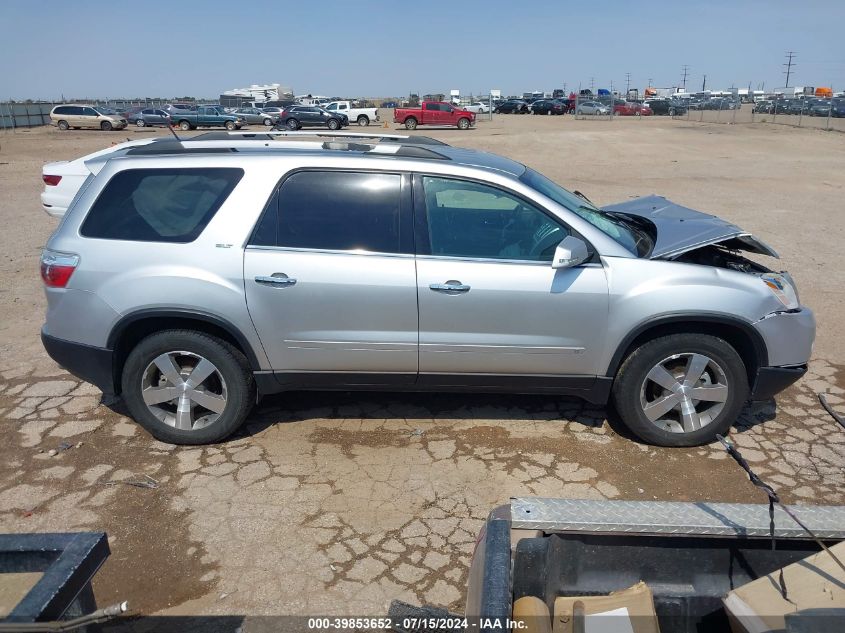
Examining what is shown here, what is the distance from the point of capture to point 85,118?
40.2m

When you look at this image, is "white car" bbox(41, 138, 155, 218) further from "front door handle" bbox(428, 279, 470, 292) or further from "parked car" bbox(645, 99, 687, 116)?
"parked car" bbox(645, 99, 687, 116)

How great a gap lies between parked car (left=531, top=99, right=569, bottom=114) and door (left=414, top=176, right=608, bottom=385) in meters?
50.9

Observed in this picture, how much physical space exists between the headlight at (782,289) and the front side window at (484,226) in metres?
1.32

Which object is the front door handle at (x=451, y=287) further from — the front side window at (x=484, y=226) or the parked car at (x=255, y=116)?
the parked car at (x=255, y=116)

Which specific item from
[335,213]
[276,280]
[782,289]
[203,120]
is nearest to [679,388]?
[782,289]

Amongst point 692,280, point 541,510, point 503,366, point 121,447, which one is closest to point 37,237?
point 121,447

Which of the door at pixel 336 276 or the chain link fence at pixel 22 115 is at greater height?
the chain link fence at pixel 22 115

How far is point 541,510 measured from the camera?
6.96 ft

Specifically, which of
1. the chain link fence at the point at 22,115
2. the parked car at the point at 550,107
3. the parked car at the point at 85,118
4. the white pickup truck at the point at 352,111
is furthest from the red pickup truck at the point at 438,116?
the chain link fence at the point at 22,115

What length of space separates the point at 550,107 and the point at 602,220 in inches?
2004

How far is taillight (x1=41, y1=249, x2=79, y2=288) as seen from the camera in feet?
13.7

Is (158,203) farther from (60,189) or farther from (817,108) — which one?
(817,108)

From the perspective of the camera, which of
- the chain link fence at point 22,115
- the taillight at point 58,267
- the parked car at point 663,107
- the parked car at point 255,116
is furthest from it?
the parked car at point 663,107

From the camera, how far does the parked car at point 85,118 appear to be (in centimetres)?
3988
